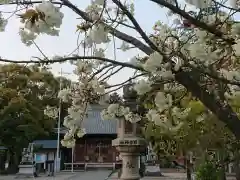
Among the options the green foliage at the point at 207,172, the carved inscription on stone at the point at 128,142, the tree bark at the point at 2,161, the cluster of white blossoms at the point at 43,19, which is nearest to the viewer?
the cluster of white blossoms at the point at 43,19

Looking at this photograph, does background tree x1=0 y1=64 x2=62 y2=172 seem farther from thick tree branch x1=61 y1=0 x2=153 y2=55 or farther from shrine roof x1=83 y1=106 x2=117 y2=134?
thick tree branch x1=61 y1=0 x2=153 y2=55

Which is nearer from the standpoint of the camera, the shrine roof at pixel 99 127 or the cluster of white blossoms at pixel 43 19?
the cluster of white blossoms at pixel 43 19

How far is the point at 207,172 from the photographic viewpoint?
12383 millimetres

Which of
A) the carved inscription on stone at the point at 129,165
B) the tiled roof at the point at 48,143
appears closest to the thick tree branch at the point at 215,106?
the carved inscription on stone at the point at 129,165

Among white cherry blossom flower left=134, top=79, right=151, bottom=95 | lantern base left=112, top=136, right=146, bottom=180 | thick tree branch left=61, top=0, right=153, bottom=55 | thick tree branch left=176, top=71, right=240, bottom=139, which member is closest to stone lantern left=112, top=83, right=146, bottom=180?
lantern base left=112, top=136, right=146, bottom=180

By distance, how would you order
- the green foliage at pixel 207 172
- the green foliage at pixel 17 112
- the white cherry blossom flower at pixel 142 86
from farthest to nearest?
the green foliage at pixel 17 112 < the green foliage at pixel 207 172 < the white cherry blossom flower at pixel 142 86

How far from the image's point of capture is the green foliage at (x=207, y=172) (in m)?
12.3

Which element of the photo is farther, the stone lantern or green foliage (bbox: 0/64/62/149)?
green foliage (bbox: 0/64/62/149)

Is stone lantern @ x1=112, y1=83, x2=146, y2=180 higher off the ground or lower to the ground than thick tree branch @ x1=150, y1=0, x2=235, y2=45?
lower

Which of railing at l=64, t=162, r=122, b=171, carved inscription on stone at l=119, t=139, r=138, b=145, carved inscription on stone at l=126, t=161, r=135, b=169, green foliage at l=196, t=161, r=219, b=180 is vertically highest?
carved inscription on stone at l=119, t=139, r=138, b=145

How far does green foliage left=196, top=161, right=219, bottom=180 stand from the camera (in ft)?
40.4

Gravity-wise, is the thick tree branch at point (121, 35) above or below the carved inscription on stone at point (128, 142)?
above

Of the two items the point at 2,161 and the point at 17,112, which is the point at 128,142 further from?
the point at 2,161

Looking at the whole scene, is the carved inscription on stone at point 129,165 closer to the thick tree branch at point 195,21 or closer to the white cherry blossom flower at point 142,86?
the white cherry blossom flower at point 142,86
